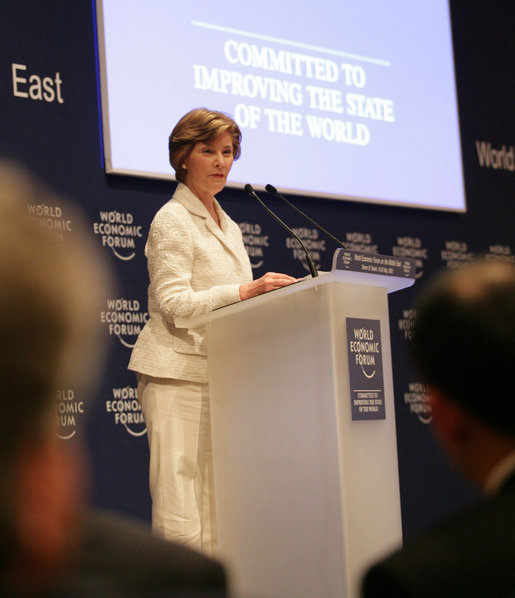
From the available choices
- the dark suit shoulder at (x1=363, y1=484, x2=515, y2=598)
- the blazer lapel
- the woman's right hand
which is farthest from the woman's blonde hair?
the dark suit shoulder at (x1=363, y1=484, x2=515, y2=598)

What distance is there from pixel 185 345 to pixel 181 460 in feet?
1.24

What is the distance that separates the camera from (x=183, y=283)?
2.96m

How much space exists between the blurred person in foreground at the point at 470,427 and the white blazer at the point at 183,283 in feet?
6.24

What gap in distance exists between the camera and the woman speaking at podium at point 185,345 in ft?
9.50

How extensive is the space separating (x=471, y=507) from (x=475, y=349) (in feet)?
0.53

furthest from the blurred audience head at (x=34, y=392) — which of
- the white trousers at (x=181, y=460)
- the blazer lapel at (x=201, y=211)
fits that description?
the blazer lapel at (x=201, y=211)

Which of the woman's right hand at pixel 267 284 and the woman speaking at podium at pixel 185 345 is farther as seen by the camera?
the woman speaking at podium at pixel 185 345

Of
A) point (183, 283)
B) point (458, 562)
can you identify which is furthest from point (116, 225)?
point (458, 562)

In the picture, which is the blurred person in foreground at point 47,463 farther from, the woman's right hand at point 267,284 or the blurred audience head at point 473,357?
the woman's right hand at point 267,284

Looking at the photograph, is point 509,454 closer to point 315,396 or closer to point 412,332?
point 412,332

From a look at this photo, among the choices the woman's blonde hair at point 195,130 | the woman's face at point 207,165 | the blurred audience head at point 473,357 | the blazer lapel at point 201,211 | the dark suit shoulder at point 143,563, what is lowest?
the dark suit shoulder at point 143,563

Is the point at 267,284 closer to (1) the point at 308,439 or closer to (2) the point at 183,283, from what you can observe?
(2) the point at 183,283

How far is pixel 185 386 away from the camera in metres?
2.98

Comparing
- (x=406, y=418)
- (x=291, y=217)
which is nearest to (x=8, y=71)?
(x=291, y=217)
